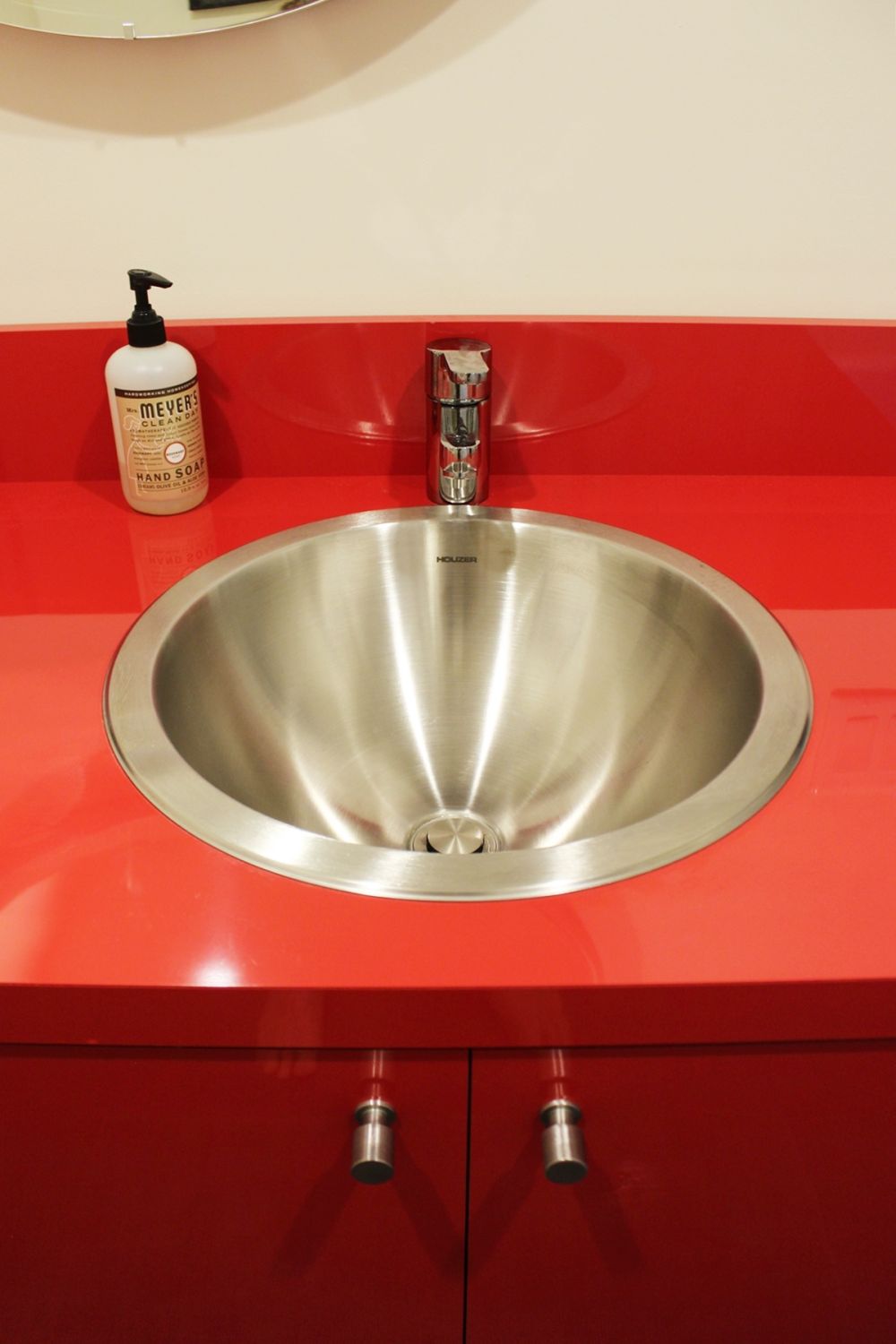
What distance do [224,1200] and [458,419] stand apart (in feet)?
1.92

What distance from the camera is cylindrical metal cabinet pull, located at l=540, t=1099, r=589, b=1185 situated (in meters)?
0.49

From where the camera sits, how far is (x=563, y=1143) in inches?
19.6

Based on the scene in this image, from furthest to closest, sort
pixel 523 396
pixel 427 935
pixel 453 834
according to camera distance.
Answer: pixel 523 396, pixel 453 834, pixel 427 935

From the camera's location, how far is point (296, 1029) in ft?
1.56

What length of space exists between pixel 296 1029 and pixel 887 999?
0.94 feet

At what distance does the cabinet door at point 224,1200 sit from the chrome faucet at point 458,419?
503 millimetres

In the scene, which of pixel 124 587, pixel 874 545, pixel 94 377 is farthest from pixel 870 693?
pixel 94 377

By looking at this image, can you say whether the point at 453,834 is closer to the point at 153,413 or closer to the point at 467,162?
the point at 153,413

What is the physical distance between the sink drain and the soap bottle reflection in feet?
0.91

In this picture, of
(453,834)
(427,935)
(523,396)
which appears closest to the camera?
(427,935)

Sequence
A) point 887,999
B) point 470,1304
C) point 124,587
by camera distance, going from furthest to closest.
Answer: point 124,587 < point 470,1304 < point 887,999

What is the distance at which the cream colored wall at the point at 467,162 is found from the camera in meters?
0.78

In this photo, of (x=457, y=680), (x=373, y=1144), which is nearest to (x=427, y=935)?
(x=373, y=1144)

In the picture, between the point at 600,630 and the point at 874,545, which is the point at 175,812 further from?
the point at 874,545
